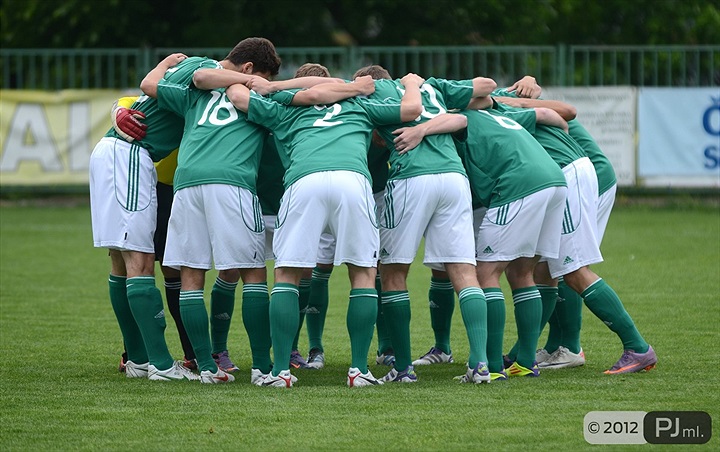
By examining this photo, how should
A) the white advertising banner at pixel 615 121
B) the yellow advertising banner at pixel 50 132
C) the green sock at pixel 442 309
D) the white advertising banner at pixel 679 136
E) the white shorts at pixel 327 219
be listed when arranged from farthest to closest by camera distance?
the yellow advertising banner at pixel 50 132
the white advertising banner at pixel 615 121
the white advertising banner at pixel 679 136
the green sock at pixel 442 309
the white shorts at pixel 327 219

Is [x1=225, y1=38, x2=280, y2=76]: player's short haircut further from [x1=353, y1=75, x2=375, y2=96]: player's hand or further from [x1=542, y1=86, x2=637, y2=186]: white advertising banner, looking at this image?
[x1=542, y1=86, x2=637, y2=186]: white advertising banner

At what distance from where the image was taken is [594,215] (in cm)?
764

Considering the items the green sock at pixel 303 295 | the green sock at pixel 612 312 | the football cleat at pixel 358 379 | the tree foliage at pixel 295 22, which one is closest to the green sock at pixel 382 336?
the green sock at pixel 303 295

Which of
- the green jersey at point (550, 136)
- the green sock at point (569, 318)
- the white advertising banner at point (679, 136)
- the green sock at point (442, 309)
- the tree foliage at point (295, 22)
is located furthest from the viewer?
the tree foliage at point (295, 22)

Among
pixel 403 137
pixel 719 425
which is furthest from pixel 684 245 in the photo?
pixel 719 425

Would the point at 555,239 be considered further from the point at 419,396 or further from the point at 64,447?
the point at 64,447

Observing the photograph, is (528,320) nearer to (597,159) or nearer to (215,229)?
(597,159)

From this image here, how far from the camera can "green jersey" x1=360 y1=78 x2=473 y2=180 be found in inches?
277

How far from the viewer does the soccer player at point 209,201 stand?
702 centimetres

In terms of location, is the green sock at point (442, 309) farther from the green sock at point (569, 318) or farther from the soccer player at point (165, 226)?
the soccer player at point (165, 226)

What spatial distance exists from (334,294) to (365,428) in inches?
230

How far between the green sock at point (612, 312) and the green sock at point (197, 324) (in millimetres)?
2376

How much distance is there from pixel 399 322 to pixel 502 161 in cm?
118

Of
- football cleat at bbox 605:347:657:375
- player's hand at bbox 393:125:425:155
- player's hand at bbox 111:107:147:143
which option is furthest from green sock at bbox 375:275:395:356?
player's hand at bbox 111:107:147:143
